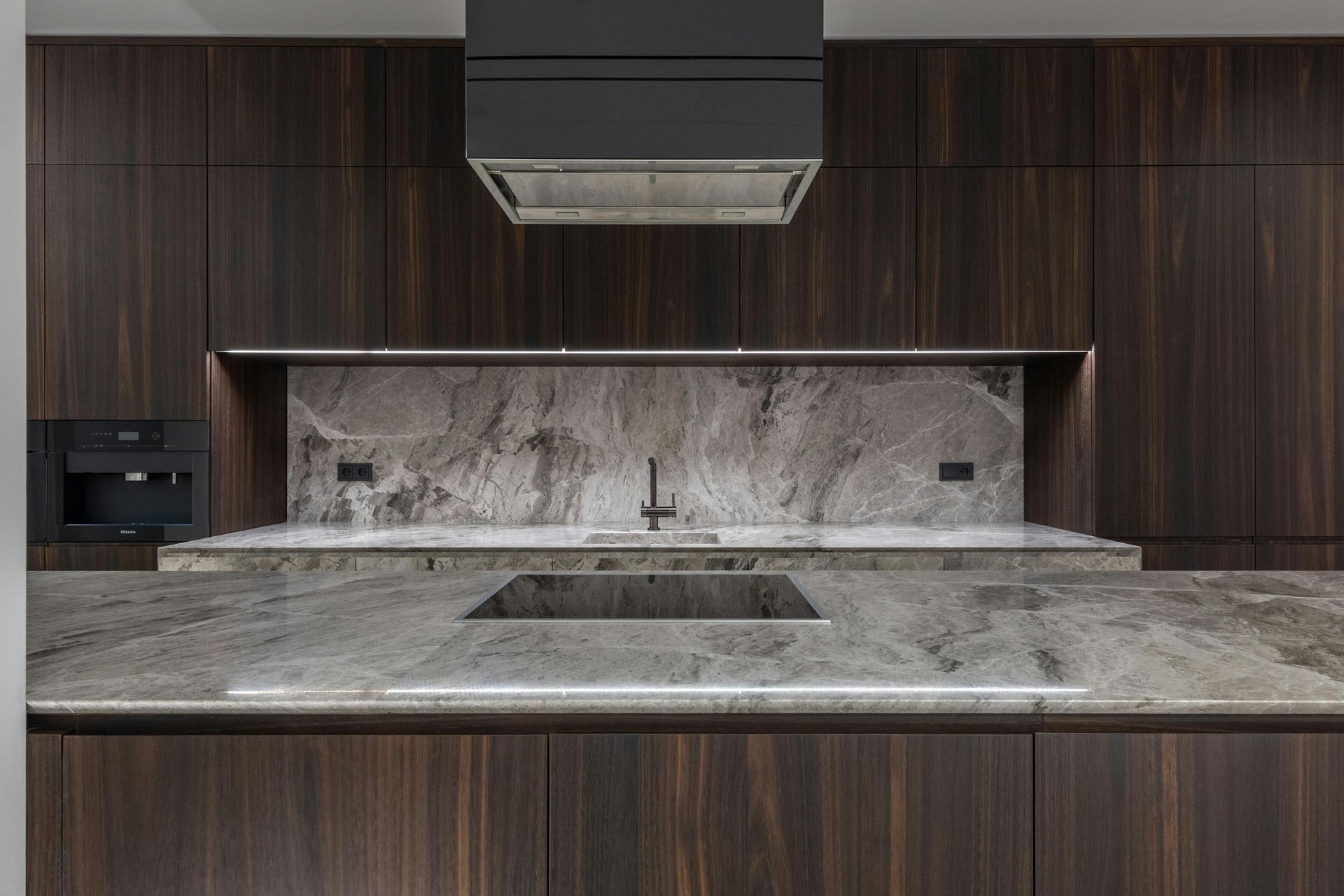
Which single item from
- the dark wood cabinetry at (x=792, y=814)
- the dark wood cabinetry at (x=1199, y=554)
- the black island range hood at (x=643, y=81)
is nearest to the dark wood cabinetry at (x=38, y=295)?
the black island range hood at (x=643, y=81)

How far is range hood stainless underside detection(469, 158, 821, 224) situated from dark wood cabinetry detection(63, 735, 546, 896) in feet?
3.38

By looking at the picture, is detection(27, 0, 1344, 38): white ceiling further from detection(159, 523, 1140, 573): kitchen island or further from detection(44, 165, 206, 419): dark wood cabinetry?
detection(159, 523, 1140, 573): kitchen island

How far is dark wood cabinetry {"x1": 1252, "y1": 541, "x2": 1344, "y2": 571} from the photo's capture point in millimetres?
2418

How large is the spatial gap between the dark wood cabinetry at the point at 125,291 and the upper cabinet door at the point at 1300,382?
11.7 feet

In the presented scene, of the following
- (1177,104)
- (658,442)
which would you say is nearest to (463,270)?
(658,442)

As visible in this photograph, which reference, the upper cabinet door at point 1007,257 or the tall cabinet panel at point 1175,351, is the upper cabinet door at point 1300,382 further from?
the upper cabinet door at point 1007,257

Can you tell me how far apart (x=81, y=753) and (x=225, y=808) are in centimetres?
17

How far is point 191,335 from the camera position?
2.45 meters

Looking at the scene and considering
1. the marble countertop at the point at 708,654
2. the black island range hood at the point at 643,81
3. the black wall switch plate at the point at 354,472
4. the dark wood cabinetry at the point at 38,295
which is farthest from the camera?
the black wall switch plate at the point at 354,472

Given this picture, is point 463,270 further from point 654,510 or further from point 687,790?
point 687,790

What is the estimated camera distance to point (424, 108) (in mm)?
2463

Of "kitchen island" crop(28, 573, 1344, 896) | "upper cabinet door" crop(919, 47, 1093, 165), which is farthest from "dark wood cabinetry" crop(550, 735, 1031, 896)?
"upper cabinet door" crop(919, 47, 1093, 165)

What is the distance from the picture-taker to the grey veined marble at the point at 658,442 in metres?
2.90

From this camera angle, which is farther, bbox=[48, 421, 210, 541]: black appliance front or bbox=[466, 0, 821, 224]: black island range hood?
bbox=[48, 421, 210, 541]: black appliance front
